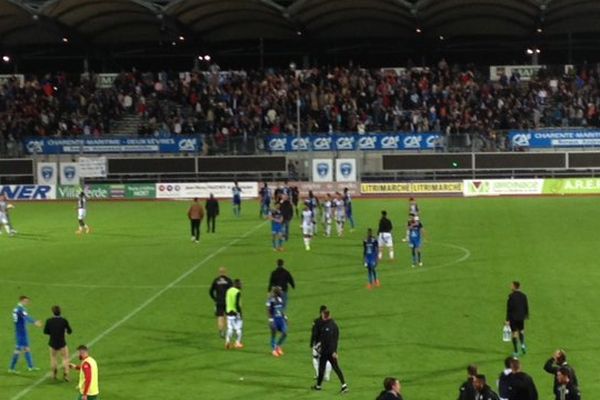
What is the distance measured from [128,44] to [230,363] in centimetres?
6373

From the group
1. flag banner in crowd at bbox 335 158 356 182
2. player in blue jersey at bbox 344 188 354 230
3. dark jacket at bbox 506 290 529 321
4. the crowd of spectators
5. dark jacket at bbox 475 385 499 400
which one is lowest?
dark jacket at bbox 475 385 499 400

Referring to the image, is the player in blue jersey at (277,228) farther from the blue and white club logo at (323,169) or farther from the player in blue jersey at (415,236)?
the blue and white club logo at (323,169)

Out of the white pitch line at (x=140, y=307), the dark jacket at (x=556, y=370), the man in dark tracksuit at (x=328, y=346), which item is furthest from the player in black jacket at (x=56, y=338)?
the dark jacket at (x=556, y=370)

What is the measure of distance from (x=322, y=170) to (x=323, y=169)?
0.08m

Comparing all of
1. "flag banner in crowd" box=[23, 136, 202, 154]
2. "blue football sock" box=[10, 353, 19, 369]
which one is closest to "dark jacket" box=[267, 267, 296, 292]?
"blue football sock" box=[10, 353, 19, 369]

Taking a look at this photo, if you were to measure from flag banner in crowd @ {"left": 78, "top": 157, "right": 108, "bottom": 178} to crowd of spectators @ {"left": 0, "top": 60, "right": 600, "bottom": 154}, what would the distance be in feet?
23.4

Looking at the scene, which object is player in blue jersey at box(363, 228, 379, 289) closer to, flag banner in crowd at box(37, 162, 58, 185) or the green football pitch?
the green football pitch

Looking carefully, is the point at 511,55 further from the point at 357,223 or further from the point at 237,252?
the point at 237,252

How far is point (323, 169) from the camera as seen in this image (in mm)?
64500

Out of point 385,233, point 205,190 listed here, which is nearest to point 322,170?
point 205,190

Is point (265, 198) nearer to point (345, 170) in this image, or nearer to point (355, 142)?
point (345, 170)

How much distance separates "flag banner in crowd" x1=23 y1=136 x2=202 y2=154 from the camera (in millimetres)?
68125

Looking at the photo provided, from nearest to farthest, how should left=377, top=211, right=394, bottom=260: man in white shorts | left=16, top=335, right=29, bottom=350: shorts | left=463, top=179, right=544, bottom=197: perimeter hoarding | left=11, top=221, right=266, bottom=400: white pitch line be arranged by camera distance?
left=11, top=221, right=266, bottom=400: white pitch line < left=16, top=335, right=29, bottom=350: shorts < left=377, top=211, right=394, bottom=260: man in white shorts < left=463, top=179, right=544, bottom=197: perimeter hoarding

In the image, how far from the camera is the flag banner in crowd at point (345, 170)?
64.6 metres
